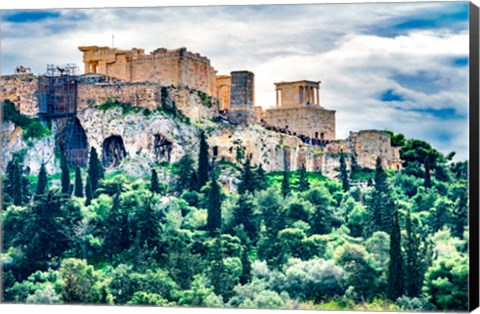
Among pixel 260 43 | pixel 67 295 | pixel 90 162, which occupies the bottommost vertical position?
pixel 67 295

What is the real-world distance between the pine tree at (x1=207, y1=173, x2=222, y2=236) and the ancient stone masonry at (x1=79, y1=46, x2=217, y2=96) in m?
2.42

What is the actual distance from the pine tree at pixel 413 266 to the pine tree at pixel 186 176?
413cm

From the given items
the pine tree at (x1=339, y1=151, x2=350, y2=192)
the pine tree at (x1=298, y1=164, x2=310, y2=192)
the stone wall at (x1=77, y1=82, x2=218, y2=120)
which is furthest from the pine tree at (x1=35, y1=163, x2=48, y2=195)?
the pine tree at (x1=339, y1=151, x2=350, y2=192)

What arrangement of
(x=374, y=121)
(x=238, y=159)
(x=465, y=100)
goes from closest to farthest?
(x=465, y=100)
(x=374, y=121)
(x=238, y=159)

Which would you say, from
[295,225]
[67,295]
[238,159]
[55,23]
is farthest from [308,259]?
[55,23]

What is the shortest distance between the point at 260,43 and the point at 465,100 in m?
3.91

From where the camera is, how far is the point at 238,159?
24562 millimetres

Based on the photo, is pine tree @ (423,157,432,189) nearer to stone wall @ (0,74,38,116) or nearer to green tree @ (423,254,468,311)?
green tree @ (423,254,468,311)

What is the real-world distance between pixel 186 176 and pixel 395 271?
4.42m

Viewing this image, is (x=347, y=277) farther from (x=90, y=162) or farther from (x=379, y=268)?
(x=90, y=162)

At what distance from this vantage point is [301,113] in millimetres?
25438

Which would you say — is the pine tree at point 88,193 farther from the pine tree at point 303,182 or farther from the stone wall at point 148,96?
the pine tree at point 303,182

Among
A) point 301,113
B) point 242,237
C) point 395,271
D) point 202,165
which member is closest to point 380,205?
point 395,271

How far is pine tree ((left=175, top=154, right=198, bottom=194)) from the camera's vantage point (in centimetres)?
2416
